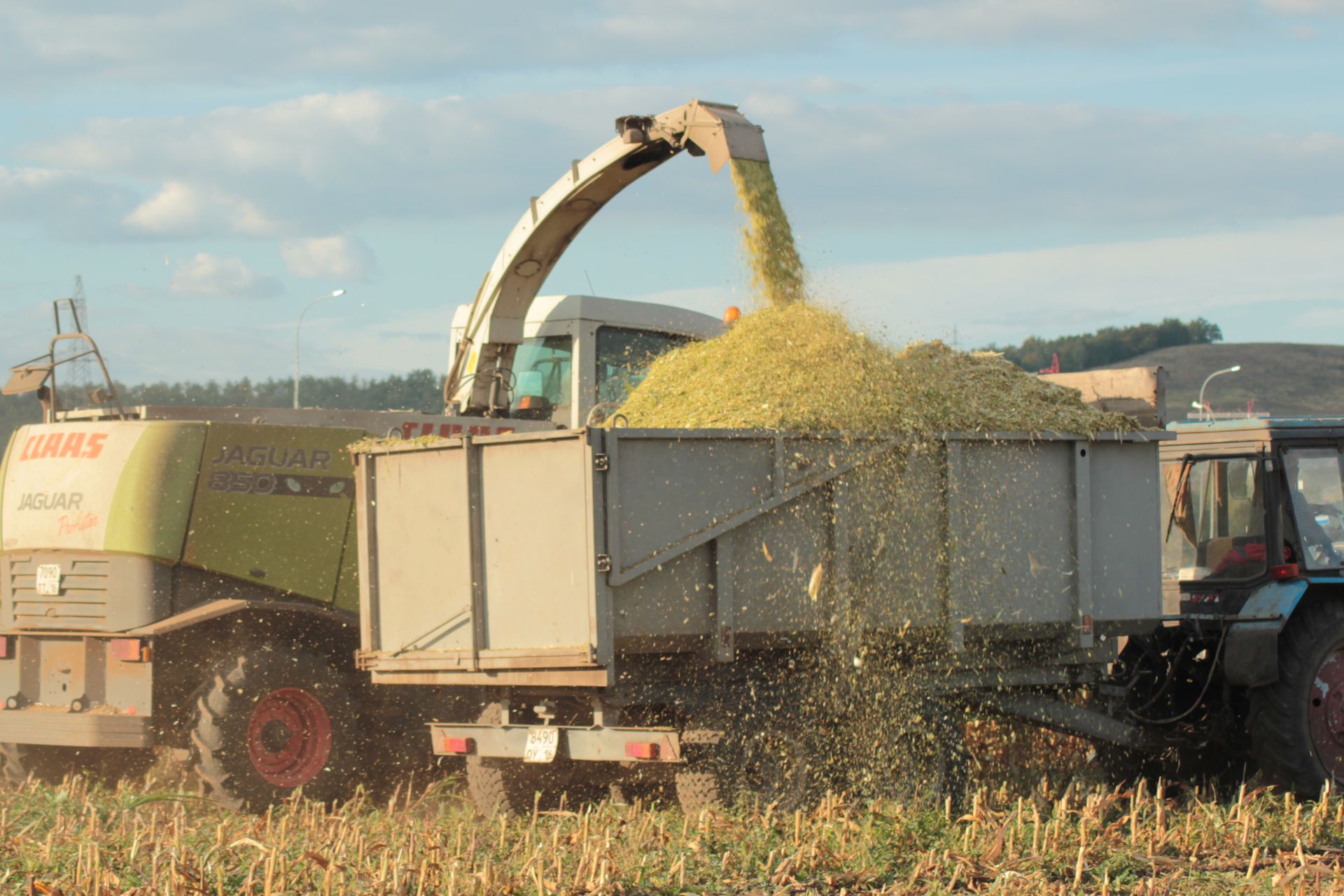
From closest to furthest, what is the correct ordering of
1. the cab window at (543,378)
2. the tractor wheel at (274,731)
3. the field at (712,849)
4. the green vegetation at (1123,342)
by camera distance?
the field at (712,849) → the tractor wheel at (274,731) → the cab window at (543,378) → the green vegetation at (1123,342)

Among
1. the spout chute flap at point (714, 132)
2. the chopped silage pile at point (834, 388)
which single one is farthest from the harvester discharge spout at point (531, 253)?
the chopped silage pile at point (834, 388)

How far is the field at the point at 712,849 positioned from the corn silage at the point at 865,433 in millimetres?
303

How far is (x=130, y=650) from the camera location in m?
8.03

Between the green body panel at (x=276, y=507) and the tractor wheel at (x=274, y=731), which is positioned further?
the green body panel at (x=276, y=507)

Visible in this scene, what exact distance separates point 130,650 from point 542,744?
2.57 m

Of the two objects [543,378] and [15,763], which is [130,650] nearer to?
[15,763]

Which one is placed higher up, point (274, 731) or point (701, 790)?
point (274, 731)

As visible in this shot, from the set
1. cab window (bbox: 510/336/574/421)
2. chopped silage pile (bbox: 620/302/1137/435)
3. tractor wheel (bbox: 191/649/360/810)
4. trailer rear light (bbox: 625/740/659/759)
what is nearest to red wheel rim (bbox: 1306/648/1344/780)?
chopped silage pile (bbox: 620/302/1137/435)

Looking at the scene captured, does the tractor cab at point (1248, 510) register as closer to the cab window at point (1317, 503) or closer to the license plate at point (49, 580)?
the cab window at point (1317, 503)

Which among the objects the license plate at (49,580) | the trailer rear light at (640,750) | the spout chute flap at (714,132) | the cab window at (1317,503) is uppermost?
the spout chute flap at (714,132)

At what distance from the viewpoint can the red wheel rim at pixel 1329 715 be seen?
8172 millimetres

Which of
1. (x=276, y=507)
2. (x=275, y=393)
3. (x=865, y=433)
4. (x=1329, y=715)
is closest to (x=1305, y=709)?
(x=1329, y=715)

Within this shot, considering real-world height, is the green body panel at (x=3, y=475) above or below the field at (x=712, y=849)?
above

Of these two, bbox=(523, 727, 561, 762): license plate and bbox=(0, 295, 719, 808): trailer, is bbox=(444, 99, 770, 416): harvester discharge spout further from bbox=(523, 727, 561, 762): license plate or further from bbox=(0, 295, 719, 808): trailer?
bbox=(523, 727, 561, 762): license plate
